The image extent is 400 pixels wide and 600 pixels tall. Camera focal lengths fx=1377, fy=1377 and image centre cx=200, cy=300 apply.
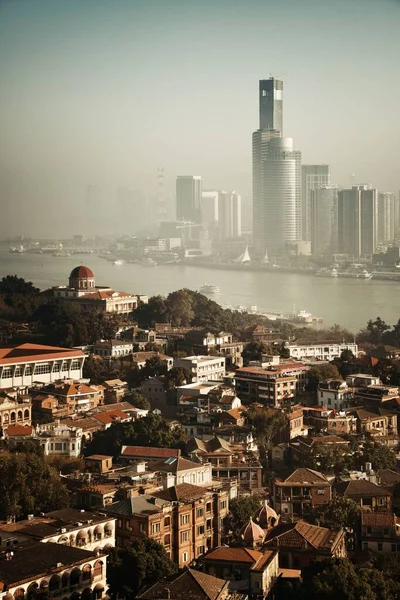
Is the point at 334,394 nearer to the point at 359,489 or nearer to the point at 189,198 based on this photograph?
the point at 359,489

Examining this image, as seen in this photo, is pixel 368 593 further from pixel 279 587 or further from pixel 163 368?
pixel 163 368

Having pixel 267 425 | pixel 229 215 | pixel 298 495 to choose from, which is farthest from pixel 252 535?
pixel 229 215

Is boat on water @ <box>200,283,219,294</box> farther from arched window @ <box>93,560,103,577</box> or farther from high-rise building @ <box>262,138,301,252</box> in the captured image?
arched window @ <box>93,560,103,577</box>

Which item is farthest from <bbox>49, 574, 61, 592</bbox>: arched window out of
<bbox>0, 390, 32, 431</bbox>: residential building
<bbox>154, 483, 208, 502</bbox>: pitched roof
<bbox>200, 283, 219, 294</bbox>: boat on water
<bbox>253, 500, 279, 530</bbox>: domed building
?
<bbox>200, 283, 219, 294</bbox>: boat on water

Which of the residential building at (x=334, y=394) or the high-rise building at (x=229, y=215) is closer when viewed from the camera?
the residential building at (x=334, y=394)

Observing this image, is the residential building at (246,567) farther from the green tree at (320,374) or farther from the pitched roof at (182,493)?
the green tree at (320,374)

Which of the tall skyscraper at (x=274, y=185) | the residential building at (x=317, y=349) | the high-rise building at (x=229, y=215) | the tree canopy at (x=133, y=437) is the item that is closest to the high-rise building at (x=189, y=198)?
the high-rise building at (x=229, y=215)
